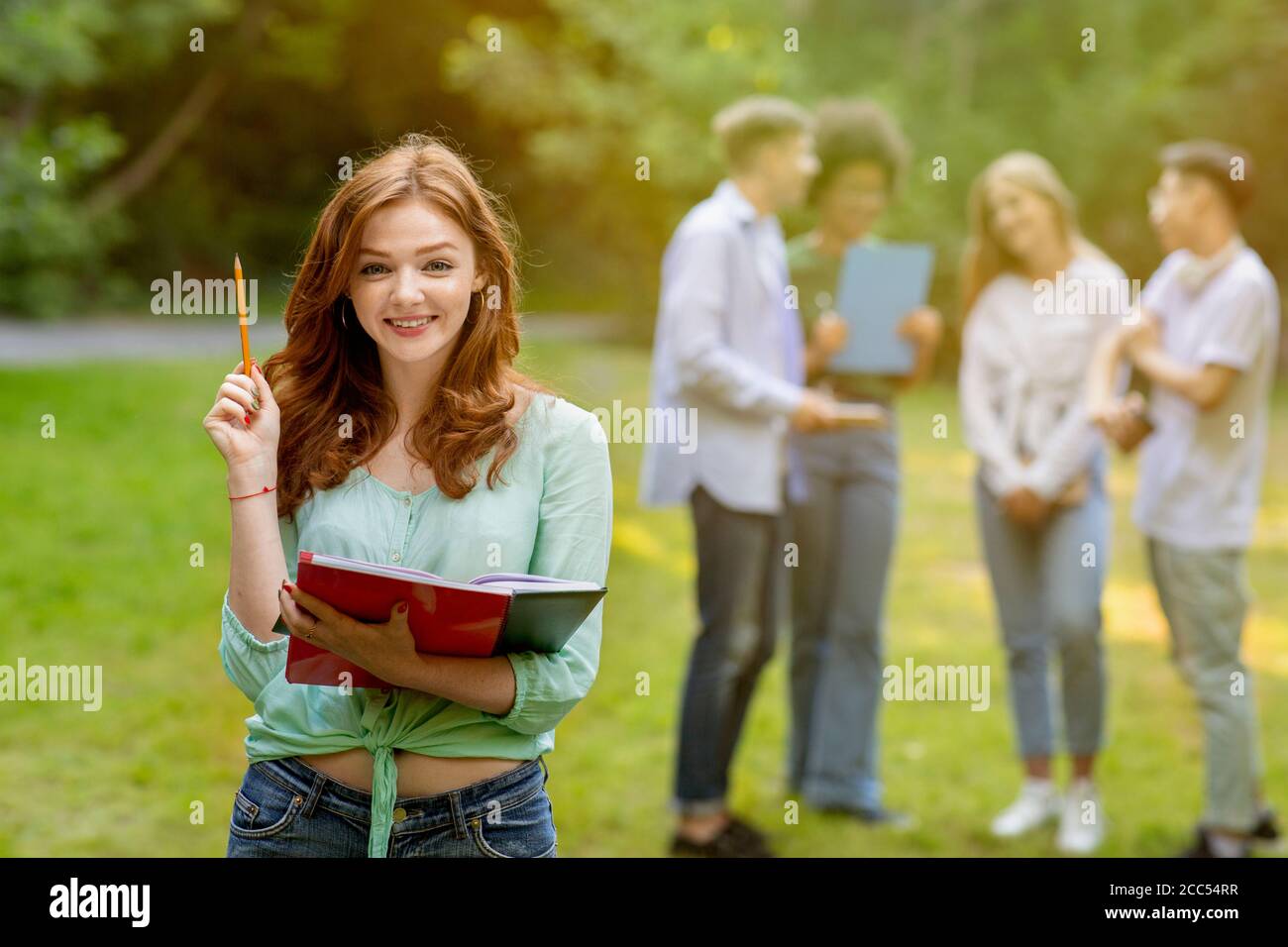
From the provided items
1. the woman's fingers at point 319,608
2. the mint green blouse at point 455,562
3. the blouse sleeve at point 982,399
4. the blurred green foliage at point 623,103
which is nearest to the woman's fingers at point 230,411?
the mint green blouse at point 455,562

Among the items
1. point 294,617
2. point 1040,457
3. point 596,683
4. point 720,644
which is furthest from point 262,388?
point 596,683

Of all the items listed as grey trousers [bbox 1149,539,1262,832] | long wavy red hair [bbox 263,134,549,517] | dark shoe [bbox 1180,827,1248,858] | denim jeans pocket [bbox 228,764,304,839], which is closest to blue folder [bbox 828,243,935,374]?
grey trousers [bbox 1149,539,1262,832]

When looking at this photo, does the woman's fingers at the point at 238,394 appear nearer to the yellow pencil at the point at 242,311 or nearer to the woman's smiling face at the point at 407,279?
the yellow pencil at the point at 242,311

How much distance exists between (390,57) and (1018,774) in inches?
398

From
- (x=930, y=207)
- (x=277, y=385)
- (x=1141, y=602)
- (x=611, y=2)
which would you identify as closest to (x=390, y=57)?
(x=611, y=2)

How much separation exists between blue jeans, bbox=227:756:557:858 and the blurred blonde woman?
2.37 metres

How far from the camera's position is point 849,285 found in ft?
12.8

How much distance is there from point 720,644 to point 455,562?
2039 mm

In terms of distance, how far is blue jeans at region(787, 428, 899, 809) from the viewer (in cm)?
393

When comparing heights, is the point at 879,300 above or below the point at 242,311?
above

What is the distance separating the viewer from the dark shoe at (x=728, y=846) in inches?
143

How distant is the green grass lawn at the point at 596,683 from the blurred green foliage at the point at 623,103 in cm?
364

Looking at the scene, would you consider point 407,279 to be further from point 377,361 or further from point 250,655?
point 250,655

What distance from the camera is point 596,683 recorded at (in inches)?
203
